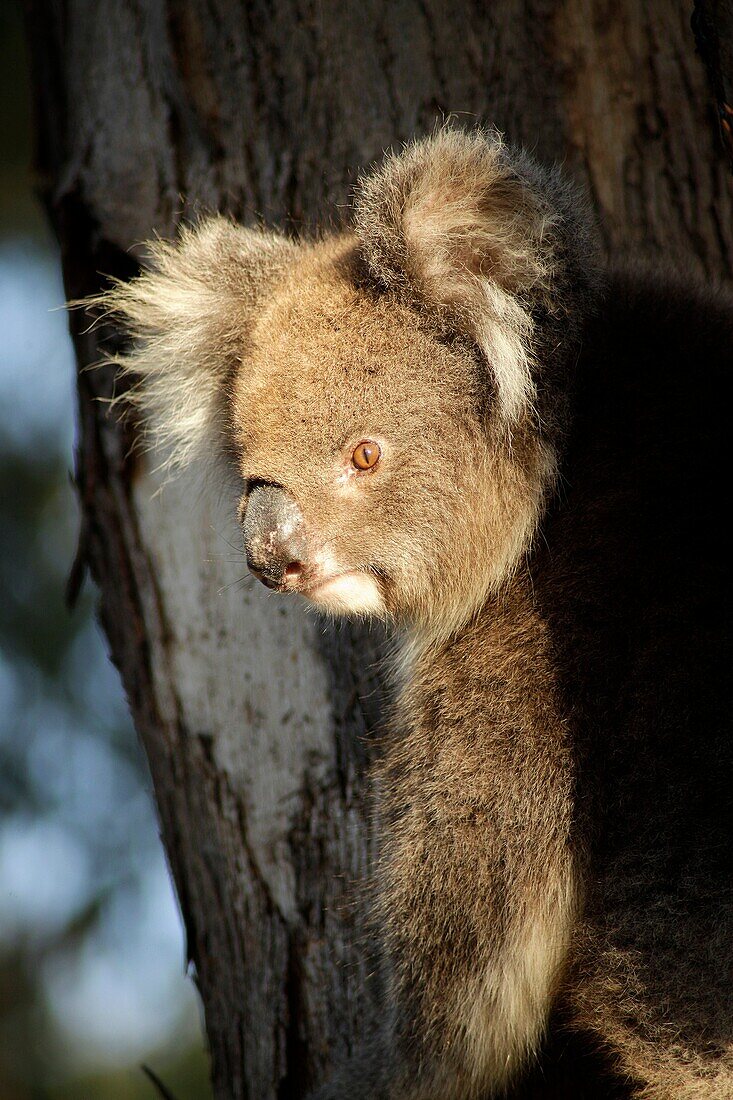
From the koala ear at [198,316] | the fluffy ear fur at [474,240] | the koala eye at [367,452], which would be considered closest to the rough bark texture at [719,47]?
the fluffy ear fur at [474,240]

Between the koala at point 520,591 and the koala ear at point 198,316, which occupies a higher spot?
the koala ear at point 198,316

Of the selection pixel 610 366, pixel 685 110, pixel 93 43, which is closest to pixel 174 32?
pixel 93 43

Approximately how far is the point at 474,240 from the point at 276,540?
925 millimetres

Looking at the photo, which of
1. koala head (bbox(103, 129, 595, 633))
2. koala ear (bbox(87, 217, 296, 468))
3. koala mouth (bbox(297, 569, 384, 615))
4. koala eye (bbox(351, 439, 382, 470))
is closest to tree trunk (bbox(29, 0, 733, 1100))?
koala ear (bbox(87, 217, 296, 468))

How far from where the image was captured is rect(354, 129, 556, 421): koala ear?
7.73ft

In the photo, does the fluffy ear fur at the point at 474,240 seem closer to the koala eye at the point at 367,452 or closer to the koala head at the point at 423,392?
the koala head at the point at 423,392

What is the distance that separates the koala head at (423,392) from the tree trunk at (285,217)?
2.07 feet

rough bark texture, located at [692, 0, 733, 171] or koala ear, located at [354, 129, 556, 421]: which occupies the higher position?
rough bark texture, located at [692, 0, 733, 171]

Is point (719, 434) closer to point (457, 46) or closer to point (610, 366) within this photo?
point (610, 366)

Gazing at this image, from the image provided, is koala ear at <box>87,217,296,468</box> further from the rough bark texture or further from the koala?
the rough bark texture

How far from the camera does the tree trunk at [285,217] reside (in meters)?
3.10

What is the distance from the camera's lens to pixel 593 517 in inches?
98.5

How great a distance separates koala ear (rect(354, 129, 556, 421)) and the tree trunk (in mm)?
718

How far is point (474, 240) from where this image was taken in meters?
2.50
